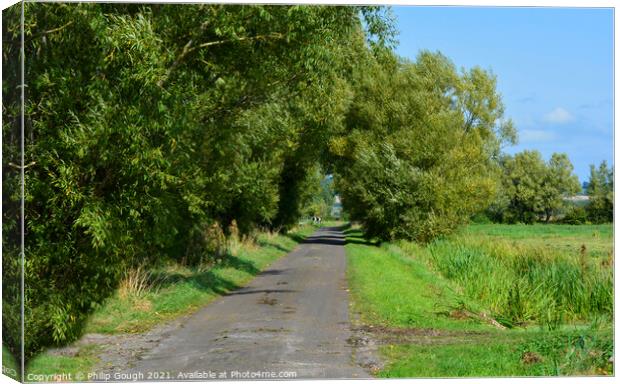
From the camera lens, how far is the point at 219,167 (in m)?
19.5

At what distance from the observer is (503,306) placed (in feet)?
48.0

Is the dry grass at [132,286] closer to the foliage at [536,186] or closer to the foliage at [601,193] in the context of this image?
the foliage at [536,186]

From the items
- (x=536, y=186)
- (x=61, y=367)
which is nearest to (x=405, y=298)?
(x=536, y=186)

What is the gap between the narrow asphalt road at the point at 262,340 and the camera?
928 centimetres

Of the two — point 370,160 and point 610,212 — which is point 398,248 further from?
point 610,212

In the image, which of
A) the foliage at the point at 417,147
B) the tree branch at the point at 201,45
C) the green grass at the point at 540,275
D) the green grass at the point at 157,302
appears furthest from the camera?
the foliage at the point at 417,147

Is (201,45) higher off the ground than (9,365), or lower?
higher

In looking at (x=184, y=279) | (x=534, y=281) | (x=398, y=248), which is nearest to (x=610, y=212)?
(x=534, y=281)

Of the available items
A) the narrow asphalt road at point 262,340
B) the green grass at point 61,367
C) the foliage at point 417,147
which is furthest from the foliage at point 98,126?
the foliage at point 417,147

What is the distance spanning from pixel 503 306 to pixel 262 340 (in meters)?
5.50

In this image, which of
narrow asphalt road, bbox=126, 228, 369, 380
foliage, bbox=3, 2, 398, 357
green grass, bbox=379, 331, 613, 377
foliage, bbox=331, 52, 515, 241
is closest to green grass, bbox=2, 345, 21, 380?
foliage, bbox=3, 2, 398, 357

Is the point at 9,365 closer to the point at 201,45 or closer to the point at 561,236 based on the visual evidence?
the point at 201,45

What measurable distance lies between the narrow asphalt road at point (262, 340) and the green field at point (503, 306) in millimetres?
664

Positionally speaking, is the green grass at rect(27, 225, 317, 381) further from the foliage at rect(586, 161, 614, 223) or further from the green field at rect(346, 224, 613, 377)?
the foliage at rect(586, 161, 614, 223)
